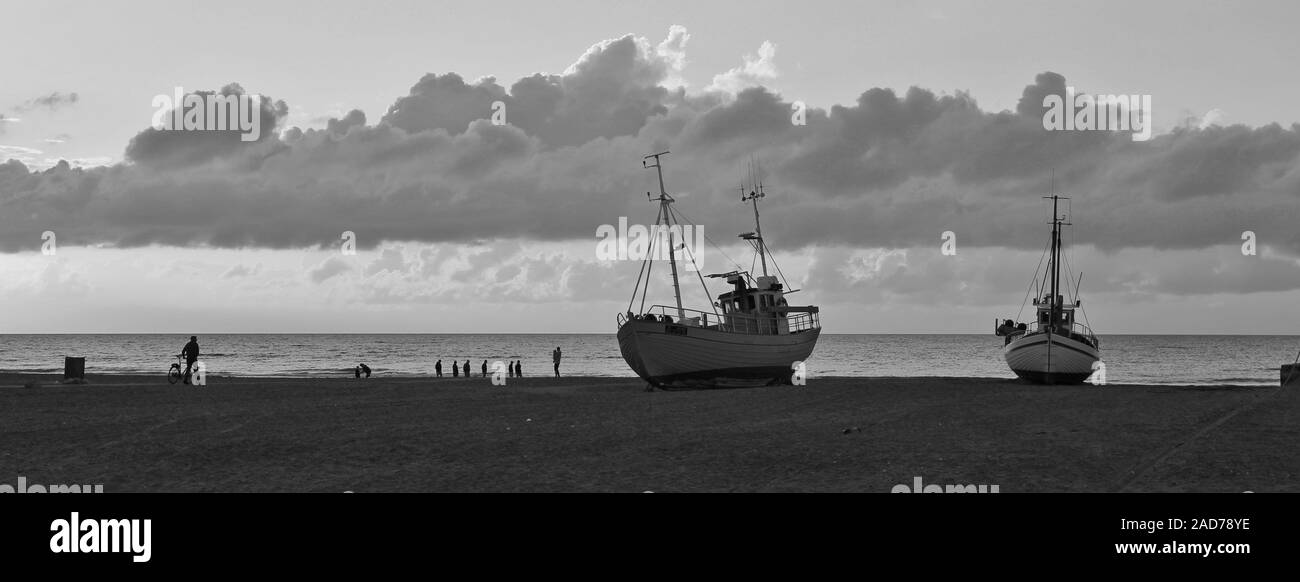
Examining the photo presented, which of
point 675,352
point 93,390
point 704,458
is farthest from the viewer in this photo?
point 675,352

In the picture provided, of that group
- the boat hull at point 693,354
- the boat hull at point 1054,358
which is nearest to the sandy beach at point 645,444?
the boat hull at point 693,354

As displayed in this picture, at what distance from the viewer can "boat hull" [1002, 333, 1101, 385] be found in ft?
146

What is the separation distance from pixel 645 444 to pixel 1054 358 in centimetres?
3376

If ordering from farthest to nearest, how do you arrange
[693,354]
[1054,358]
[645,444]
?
[1054,358], [693,354], [645,444]

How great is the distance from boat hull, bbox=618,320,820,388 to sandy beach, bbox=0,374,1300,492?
→ 9.70m

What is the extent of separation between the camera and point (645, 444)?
669 inches

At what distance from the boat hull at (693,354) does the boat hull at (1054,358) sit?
12.3 m

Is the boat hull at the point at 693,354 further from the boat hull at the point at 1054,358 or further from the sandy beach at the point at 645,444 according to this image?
the boat hull at the point at 1054,358

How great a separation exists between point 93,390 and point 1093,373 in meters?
44.0

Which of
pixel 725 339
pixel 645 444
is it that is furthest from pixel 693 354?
pixel 645 444

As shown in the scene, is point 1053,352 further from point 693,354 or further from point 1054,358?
point 693,354

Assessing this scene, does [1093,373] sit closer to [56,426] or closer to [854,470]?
[854,470]
